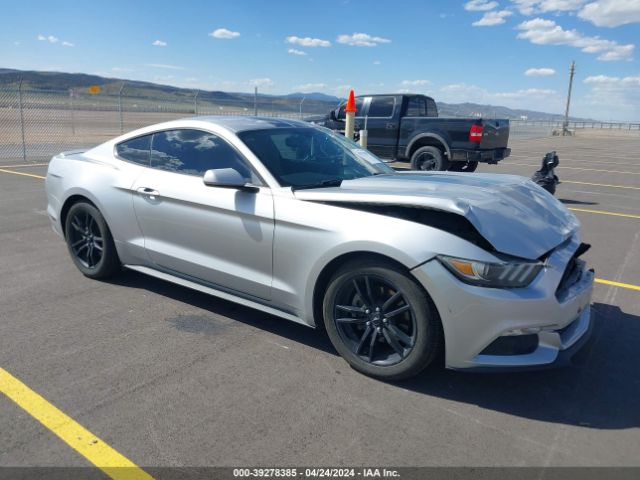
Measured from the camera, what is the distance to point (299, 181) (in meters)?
3.80

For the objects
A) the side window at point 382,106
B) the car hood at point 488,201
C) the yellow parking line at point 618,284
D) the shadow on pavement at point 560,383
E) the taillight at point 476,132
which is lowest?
the shadow on pavement at point 560,383

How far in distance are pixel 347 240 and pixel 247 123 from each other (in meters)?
1.64

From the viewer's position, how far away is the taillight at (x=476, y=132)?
10992mm

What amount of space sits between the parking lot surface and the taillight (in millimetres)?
6903

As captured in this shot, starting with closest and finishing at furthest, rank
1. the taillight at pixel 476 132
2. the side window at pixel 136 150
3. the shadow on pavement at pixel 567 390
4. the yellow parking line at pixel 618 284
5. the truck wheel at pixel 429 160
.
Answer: the shadow on pavement at pixel 567 390
the side window at pixel 136 150
the yellow parking line at pixel 618 284
the taillight at pixel 476 132
the truck wheel at pixel 429 160

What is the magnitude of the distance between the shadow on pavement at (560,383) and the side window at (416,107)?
30.6 ft

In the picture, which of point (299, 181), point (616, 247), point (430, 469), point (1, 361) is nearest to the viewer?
point (430, 469)

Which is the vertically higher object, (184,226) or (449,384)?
(184,226)

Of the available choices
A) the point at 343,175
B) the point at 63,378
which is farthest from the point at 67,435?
the point at 343,175

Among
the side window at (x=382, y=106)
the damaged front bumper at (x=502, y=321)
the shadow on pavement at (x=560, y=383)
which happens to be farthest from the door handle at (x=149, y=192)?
the side window at (x=382, y=106)

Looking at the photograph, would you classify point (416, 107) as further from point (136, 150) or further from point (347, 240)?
point (347, 240)

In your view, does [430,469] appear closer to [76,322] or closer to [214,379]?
[214,379]

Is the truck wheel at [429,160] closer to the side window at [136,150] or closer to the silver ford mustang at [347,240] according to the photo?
the silver ford mustang at [347,240]

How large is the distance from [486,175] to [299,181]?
1.58m
